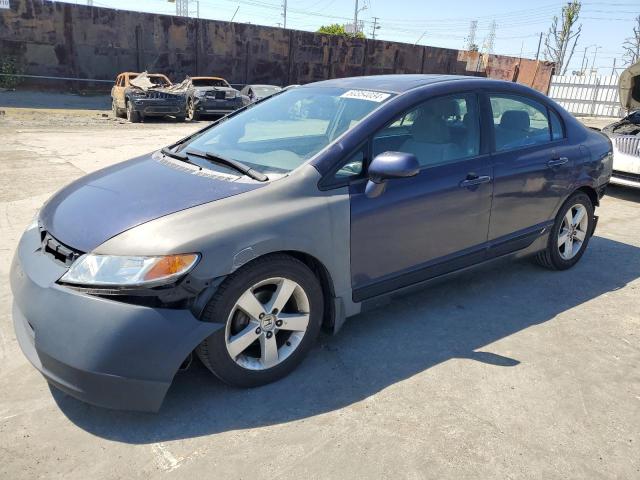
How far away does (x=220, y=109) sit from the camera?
1853cm

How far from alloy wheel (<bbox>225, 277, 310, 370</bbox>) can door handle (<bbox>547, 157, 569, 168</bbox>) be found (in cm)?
246

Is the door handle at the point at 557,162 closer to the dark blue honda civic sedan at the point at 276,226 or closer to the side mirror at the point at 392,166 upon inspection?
the dark blue honda civic sedan at the point at 276,226

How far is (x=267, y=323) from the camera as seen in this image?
284cm

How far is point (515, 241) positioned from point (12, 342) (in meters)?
3.60

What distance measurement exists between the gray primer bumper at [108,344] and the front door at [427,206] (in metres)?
1.13

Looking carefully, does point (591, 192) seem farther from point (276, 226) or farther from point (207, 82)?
point (207, 82)

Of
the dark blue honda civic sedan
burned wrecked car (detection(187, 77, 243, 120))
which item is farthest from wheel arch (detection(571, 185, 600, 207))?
burned wrecked car (detection(187, 77, 243, 120))

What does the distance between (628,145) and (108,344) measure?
25.6ft

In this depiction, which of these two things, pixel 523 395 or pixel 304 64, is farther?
pixel 304 64

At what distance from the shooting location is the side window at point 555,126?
439cm

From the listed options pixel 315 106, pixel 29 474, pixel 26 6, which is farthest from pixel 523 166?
pixel 26 6

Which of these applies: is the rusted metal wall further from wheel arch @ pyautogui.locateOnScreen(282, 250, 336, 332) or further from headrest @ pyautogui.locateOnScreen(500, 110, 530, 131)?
wheel arch @ pyautogui.locateOnScreen(282, 250, 336, 332)

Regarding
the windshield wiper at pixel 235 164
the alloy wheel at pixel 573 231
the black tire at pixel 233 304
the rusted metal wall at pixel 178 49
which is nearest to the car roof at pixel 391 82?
the windshield wiper at pixel 235 164

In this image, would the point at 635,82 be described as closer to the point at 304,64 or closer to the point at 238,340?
the point at 238,340
